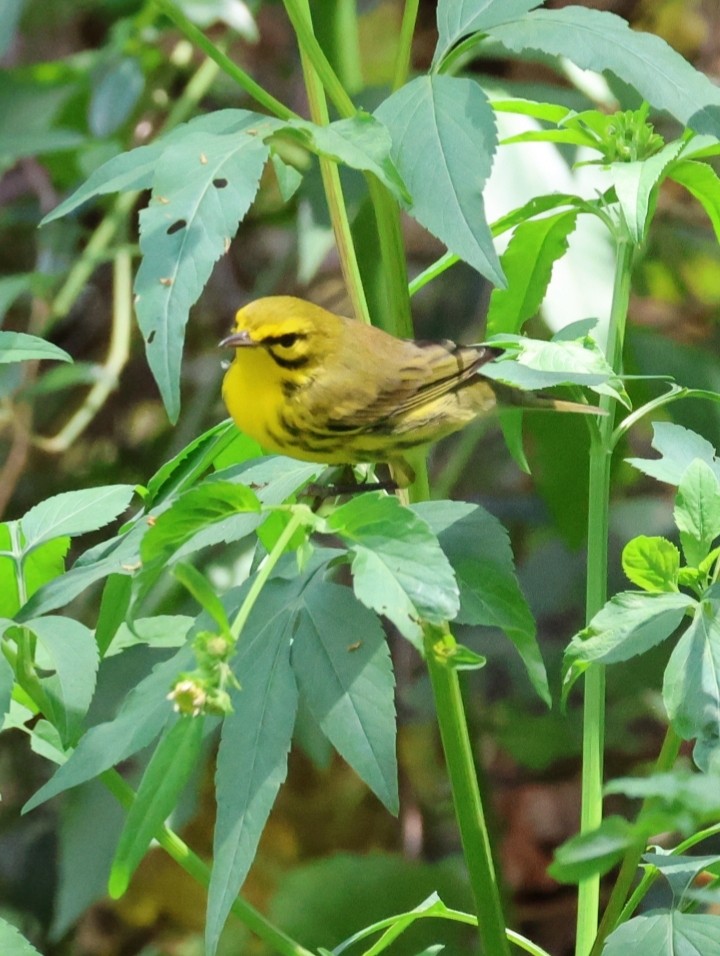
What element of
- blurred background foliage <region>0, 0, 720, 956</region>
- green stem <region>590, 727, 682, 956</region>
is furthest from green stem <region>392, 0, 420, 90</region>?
blurred background foliage <region>0, 0, 720, 956</region>

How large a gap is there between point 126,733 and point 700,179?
1.70 ft

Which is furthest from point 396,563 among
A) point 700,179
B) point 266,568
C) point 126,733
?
point 700,179

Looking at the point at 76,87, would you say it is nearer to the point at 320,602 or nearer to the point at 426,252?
the point at 426,252

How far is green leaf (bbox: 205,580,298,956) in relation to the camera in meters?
0.62

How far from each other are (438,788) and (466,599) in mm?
1676

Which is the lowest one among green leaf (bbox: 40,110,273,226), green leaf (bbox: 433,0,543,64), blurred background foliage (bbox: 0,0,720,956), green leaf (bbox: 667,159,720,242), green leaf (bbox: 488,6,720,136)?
blurred background foliage (bbox: 0,0,720,956)

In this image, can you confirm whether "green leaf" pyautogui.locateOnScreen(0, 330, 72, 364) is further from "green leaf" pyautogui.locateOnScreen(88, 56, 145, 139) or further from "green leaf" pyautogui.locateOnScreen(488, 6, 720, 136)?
"green leaf" pyautogui.locateOnScreen(88, 56, 145, 139)

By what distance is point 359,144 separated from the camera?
66 centimetres

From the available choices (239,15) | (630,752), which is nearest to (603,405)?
(239,15)

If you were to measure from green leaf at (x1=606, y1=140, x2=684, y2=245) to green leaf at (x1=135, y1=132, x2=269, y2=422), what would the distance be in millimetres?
223

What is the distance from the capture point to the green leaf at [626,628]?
26.8 inches

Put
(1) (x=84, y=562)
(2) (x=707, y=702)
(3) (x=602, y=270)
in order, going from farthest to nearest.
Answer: (3) (x=602, y=270) < (1) (x=84, y=562) < (2) (x=707, y=702)

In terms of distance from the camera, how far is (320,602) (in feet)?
2.28

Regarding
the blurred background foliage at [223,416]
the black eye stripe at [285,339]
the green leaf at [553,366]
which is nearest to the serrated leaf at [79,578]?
the green leaf at [553,366]
